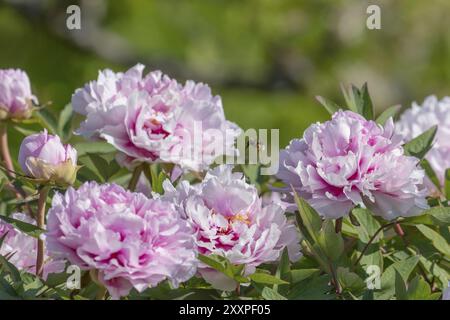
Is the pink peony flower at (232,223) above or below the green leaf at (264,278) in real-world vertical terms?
above

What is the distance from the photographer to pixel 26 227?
1.03m

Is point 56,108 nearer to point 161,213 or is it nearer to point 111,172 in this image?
point 111,172

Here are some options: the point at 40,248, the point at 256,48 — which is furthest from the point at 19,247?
the point at 256,48

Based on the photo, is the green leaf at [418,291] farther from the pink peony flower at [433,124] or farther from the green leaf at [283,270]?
the pink peony flower at [433,124]

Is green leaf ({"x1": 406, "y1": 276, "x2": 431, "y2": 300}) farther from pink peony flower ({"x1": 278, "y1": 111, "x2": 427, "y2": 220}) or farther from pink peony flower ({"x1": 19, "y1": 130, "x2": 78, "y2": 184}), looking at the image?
pink peony flower ({"x1": 19, "y1": 130, "x2": 78, "y2": 184})

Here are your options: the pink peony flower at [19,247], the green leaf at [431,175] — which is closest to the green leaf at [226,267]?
the pink peony flower at [19,247]

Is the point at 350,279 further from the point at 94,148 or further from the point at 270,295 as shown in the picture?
the point at 94,148

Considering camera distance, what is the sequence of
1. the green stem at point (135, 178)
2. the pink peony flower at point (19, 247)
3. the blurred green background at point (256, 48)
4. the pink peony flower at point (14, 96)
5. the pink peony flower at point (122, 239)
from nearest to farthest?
the pink peony flower at point (122, 239) < the pink peony flower at point (19, 247) < the green stem at point (135, 178) < the pink peony flower at point (14, 96) < the blurred green background at point (256, 48)

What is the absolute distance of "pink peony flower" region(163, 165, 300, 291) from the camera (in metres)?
1.00

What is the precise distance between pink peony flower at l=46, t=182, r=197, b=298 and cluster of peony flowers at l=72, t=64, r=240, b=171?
0.23 metres

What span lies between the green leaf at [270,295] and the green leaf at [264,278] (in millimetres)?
10

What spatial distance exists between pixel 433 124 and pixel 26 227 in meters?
0.74

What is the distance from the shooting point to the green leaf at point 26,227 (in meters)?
1.03
